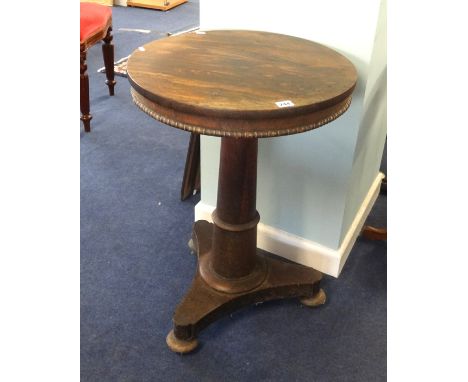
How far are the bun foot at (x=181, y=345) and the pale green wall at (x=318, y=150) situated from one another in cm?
56

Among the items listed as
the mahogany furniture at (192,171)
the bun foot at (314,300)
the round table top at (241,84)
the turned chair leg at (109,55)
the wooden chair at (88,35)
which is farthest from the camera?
the turned chair leg at (109,55)

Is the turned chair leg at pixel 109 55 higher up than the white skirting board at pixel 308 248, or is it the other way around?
the turned chair leg at pixel 109 55

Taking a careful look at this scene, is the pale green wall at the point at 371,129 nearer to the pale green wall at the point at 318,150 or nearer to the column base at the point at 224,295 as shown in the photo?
the pale green wall at the point at 318,150

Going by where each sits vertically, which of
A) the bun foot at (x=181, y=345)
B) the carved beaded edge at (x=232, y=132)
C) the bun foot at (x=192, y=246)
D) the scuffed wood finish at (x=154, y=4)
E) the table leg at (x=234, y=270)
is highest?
the carved beaded edge at (x=232, y=132)

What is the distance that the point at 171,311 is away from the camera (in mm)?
1611

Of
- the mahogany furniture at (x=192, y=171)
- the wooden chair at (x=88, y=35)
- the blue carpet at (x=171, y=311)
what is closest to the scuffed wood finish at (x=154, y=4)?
the wooden chair at (x=88, y=35)

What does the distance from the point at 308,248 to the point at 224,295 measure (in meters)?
0.41

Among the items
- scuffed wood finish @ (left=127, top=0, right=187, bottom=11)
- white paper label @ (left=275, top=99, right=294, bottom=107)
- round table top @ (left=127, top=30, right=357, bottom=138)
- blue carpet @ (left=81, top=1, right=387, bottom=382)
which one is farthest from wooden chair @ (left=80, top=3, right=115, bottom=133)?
scuffed wood finish @ (left=127, top=0, right=187, bottom=11)

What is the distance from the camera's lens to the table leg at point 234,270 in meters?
1.41

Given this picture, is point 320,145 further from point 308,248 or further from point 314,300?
point 314,300

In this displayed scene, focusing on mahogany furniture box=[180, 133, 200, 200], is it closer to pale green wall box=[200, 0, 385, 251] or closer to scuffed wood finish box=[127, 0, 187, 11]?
pale green wall box=[200, 0, 385, 251]

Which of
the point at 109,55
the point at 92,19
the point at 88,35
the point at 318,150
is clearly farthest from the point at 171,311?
the point at 109,55

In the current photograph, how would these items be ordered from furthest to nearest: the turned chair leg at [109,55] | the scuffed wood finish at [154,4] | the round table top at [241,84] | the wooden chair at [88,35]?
the scuffed wood finish at [154,4] < the turned chair leg at [109,55] < the wooden chair at [88,35] < the round table top at [241,84]

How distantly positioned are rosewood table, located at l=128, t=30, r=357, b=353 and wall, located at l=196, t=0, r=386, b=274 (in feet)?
0.26
